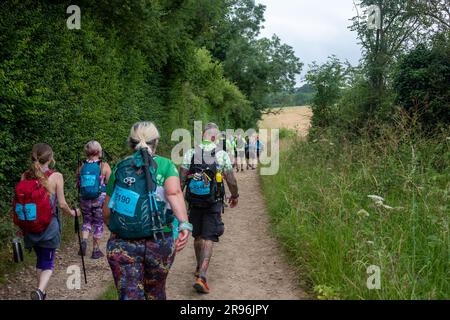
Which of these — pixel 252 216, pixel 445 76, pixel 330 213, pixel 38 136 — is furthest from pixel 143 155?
pixel 445 76

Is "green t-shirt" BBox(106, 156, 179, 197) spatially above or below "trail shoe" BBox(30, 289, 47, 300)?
above

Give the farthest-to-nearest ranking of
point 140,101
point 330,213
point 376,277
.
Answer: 1. point 140,101
2. point 330,213
3. point 376,277

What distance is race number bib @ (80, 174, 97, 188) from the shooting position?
21.5 feet

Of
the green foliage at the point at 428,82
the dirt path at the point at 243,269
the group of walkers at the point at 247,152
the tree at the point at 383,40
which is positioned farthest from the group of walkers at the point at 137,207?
the group of walkers at the point at 247,152

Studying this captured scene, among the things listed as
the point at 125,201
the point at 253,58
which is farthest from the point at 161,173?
the point at 253,58

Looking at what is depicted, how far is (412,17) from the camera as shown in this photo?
40.8ft

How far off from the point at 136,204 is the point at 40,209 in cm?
182

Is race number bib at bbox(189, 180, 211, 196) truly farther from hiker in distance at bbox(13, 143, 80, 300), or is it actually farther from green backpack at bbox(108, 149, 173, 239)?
green backpack at bbox(108, 149, 173, 239)

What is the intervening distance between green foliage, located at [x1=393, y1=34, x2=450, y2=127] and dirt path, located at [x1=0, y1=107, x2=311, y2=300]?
214 inches

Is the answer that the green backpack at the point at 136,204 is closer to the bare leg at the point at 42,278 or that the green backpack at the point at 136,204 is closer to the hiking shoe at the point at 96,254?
the bare leg at the point at 42,278

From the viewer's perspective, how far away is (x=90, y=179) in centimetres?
657

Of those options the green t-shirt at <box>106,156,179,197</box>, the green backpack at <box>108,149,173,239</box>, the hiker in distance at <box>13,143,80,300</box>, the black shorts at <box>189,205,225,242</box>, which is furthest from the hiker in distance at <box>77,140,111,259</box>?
the green backpack at <box>108,149,173,239</box>

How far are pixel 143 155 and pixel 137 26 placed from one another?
782cm
